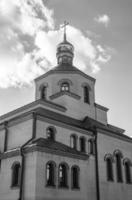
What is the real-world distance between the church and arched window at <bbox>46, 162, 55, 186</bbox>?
0.18 ft

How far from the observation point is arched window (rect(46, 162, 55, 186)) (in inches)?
601

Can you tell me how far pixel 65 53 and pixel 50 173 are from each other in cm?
1546

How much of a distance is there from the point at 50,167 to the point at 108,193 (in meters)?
6.70

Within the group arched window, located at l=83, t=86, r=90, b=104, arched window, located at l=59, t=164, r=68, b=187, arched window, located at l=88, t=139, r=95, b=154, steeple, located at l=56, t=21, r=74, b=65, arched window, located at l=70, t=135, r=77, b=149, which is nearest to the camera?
arched window, located at l=59, t=164, r=68, b=187

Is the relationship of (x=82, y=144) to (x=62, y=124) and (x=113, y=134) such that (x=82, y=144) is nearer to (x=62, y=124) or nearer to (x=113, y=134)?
(x=62, y=124)

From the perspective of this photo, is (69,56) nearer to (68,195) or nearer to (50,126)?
(50,126)

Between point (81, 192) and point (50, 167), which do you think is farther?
point (81, 192)

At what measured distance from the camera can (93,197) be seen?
62.1ft

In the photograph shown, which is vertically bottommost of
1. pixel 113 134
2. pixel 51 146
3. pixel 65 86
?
pixel 51 146

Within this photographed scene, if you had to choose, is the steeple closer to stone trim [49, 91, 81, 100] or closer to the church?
the church

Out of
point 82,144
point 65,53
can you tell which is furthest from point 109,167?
point 65,53

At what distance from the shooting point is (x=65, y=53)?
2792cm

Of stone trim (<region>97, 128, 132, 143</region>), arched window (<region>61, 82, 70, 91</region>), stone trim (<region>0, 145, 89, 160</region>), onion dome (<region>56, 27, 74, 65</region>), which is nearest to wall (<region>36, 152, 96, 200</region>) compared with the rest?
stone trim (<region>0, 145, 89, 160</region>)

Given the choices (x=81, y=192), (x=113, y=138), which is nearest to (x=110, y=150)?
(x=113, y=138)
